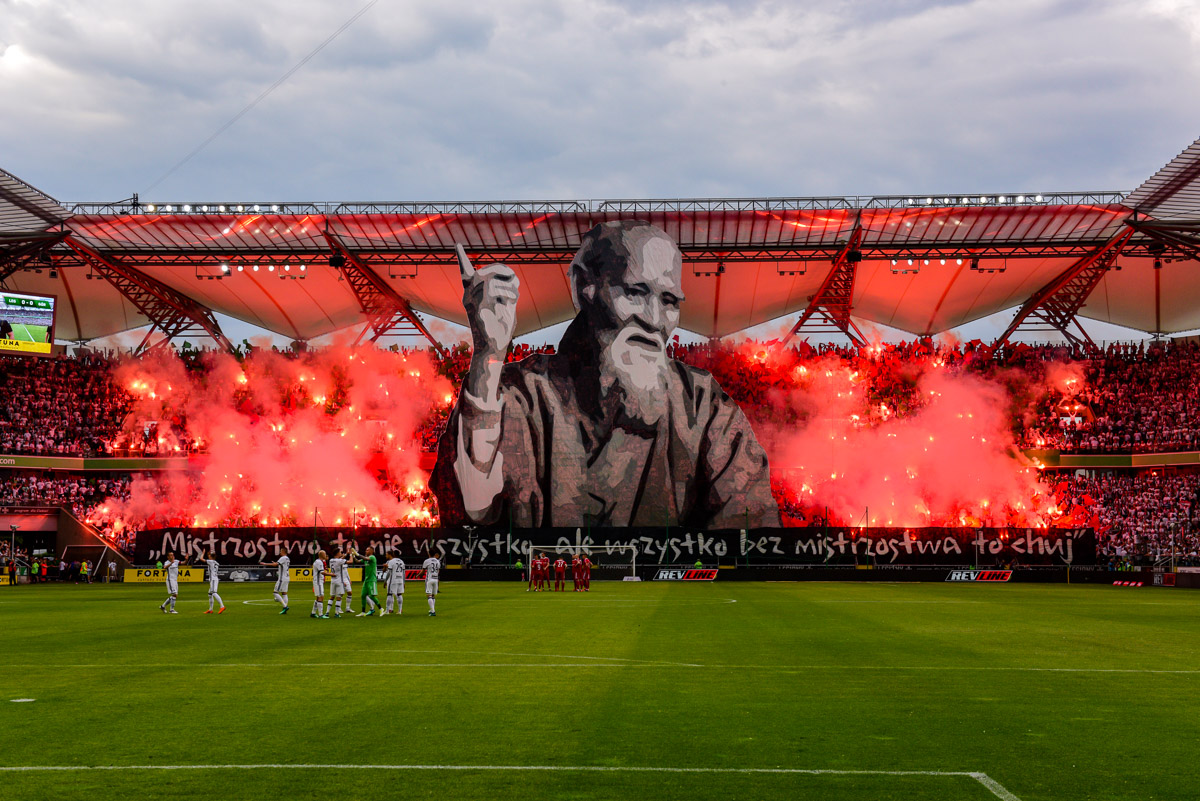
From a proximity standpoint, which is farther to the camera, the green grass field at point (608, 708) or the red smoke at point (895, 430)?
the red smoke at point (895, 430)

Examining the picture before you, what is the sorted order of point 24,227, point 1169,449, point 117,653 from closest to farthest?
1. point 117,653
2. point 24,227
3. point 1169,449

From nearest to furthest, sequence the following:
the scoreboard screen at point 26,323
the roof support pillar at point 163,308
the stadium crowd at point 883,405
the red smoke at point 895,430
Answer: the scoreboard screen at point 26,323
the stadium crowd at point 883,405
the red smoke at point 895,430
the roof support pillar at point 163,308

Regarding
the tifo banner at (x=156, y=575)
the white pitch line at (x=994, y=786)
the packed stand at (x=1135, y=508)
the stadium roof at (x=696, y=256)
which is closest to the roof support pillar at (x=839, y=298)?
the stadium roof at (x=696, y=256)

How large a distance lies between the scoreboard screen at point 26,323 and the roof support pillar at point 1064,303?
57645 mm

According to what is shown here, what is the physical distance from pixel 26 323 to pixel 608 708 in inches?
2341

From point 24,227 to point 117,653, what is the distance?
48.3 metres

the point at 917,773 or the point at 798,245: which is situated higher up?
the point at 798,245

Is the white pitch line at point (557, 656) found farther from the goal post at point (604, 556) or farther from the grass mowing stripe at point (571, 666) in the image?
the goal post at point (604, 556)

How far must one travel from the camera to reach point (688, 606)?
92.6 feet

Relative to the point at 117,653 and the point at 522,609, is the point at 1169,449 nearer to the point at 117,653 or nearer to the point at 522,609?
the point at 522,609

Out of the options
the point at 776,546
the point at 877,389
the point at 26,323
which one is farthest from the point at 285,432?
the point at 877,389

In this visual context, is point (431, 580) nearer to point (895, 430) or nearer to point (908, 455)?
point (908, 455)

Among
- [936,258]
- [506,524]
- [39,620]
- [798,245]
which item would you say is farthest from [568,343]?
[39,620]

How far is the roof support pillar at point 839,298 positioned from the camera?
58375mm
